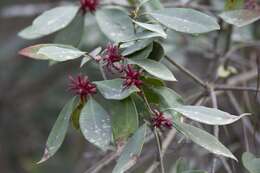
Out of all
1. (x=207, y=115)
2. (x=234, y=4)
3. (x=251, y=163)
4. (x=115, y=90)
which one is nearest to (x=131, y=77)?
(x=115, y=90)

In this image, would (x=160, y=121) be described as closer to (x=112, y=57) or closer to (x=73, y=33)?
(x=112, y=57)

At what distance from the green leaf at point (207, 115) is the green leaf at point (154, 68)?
54 millimetres

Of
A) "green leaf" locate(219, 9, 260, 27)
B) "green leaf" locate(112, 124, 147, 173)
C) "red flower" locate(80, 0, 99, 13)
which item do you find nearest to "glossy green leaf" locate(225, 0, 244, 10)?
"green leaf" locate(219, 9, 260, 27)

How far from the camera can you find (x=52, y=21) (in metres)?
1.28

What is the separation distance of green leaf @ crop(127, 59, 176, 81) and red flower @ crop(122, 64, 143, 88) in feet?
0.05

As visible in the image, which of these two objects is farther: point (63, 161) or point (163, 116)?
point (63, 161)

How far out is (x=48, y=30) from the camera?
4.10 feet

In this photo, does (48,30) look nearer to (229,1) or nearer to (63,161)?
(229,1)

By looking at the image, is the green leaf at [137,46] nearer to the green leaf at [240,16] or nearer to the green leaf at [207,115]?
the green leaf at [207,115]

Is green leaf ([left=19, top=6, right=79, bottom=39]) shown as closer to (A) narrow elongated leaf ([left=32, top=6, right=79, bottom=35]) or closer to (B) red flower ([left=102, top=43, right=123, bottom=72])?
(A) narrow elongated leaf ([left=32, top=6, right=79, bottom=35])

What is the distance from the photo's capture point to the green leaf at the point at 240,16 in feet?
4.02

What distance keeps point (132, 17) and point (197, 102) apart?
344mm

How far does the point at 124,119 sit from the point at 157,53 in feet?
0.47

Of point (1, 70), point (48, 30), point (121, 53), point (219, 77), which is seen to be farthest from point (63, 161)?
point (121, 53)
